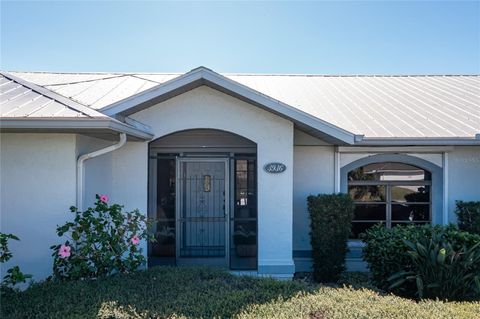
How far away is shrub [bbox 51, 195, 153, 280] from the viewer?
6.35 meters

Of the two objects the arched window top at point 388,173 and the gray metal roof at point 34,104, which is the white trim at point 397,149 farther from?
the gray metal roof at point 34,104

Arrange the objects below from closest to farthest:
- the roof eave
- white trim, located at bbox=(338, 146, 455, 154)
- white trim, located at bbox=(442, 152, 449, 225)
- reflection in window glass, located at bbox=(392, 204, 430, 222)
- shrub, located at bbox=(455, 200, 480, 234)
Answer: the roof eave, shrub, located at bbox=(455, 200, 480, 234), white trim, located at bbox=(338, 146, 455, 154), white trim, located at bbox=(442, 152, 449, 225), reflection in window glass, located at bbox=(392, 204, 430, 222)

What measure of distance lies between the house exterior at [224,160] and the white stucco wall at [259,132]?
0.02 metres

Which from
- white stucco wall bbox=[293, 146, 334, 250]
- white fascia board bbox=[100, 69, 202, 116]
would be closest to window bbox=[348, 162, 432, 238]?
white stucco wall bbox=[293, 146, 334, 250]

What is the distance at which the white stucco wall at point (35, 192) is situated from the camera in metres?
6.91

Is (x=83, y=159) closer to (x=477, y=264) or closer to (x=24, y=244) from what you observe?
(x=24, y=244)

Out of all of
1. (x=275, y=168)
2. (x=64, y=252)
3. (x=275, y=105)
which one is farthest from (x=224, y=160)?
(x=64, y=252)

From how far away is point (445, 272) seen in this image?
22.1 ft

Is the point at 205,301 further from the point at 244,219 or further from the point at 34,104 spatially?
the point at 244,219

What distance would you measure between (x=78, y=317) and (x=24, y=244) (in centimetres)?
307

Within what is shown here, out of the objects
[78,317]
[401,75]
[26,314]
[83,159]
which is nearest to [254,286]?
[78,317]

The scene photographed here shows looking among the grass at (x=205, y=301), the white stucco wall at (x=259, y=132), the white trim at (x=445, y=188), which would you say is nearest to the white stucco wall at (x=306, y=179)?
the white stucco wall at (x=259, y=132)

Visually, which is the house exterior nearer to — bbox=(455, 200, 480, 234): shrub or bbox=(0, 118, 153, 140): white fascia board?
bbox=(0, 118, 153, 140): white fascia board

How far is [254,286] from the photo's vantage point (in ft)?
18.7
